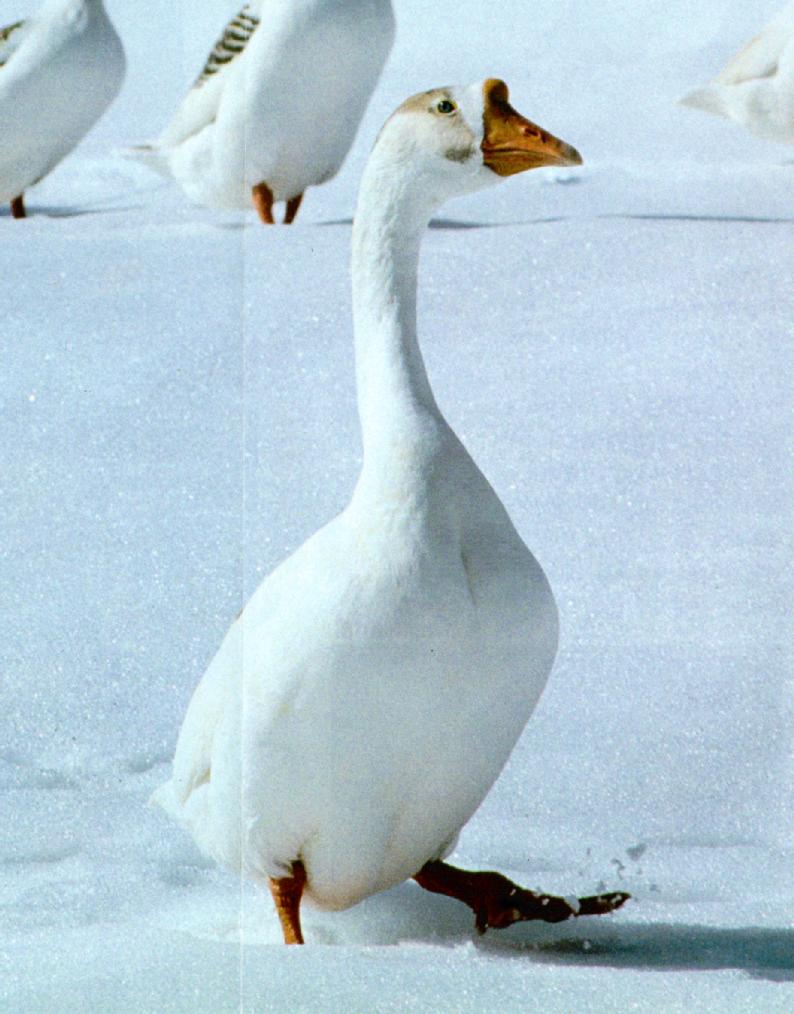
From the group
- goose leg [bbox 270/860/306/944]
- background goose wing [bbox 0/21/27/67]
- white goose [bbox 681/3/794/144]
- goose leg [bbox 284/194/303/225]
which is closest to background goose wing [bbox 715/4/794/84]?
white goose [bbox 681/3/794/144]

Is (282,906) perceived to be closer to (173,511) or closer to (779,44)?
(173,511)

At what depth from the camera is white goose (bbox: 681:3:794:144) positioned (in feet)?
6.59

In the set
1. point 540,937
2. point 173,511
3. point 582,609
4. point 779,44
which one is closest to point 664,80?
point 779,44

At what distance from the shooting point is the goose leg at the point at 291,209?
213 cm

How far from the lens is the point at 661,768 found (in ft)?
6.23

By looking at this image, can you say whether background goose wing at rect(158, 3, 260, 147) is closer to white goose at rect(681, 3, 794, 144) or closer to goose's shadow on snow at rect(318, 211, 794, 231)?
goose's shadow on snow at rect(318, 211, 794, 231)

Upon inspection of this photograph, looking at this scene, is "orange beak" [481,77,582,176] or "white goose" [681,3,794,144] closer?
"orange beak" [481,77,582,176]

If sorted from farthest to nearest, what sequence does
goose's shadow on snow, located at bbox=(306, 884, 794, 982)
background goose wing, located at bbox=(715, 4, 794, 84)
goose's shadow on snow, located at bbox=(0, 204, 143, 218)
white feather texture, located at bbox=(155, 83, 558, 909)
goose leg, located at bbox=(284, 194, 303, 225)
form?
goose's shadow on snow, located at bbox=(0, 204, 143, 218), goose leg, located at bbox=(284, 194, 303, 225), background goose wing, located at bbox=(715, 4, 794, 84), goose's shadow on snow, located at bbox=(306, 884, 794, 982), white feather texture, located at bbox=(155, 83, 558, 909)

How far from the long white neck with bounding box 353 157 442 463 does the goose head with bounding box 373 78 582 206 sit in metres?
0.01

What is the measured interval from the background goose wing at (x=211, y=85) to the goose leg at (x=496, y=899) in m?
0.93

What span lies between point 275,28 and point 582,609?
2.33ft

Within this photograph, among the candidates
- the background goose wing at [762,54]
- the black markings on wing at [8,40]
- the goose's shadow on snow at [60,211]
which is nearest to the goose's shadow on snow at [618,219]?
the background goose wing at [762,54]

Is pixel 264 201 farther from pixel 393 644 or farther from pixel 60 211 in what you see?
pixel 393 644

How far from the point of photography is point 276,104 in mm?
2143
